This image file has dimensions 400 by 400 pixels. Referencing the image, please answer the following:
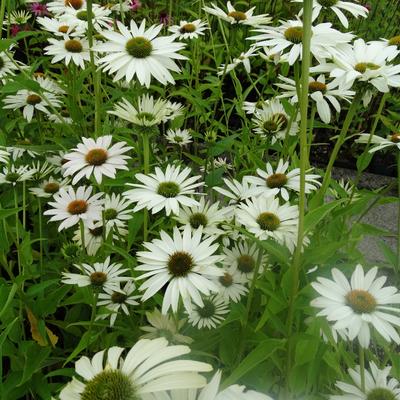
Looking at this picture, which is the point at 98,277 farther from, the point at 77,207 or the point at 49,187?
the point at 49,187

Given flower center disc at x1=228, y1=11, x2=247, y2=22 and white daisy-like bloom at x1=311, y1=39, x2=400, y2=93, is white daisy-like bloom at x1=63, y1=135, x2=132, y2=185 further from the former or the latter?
flower center disc at x1=228, y1=11, x2=247, y2=22

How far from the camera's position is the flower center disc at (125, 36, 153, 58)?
3.59 feet

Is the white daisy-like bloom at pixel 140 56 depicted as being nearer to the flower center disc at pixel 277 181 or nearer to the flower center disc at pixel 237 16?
the flower center disc at pixel 277 181

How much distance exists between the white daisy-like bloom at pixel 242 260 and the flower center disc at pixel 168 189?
0.51 feet

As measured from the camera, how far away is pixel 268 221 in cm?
94

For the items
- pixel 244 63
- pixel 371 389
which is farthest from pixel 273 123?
pixel 371 389

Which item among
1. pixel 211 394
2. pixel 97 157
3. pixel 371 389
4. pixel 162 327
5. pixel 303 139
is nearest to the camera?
pixel 211 394

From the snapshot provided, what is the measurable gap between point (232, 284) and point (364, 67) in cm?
49

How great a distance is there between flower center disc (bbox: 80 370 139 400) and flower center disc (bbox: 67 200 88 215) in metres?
0.64

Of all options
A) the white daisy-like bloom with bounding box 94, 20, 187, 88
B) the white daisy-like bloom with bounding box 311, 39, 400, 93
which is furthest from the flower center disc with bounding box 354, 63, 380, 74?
the white daisy-like bloom with bounding box 94, 20, 187, 88

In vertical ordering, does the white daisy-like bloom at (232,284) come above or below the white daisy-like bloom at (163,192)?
below

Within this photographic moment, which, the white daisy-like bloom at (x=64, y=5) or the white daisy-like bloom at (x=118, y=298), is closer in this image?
the white daisy-like bloom at (x=118, y=298)

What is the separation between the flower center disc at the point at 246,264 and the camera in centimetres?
105

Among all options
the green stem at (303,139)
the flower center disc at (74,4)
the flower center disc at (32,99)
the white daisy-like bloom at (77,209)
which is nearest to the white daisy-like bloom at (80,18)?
the flower center disc at (74,4)
